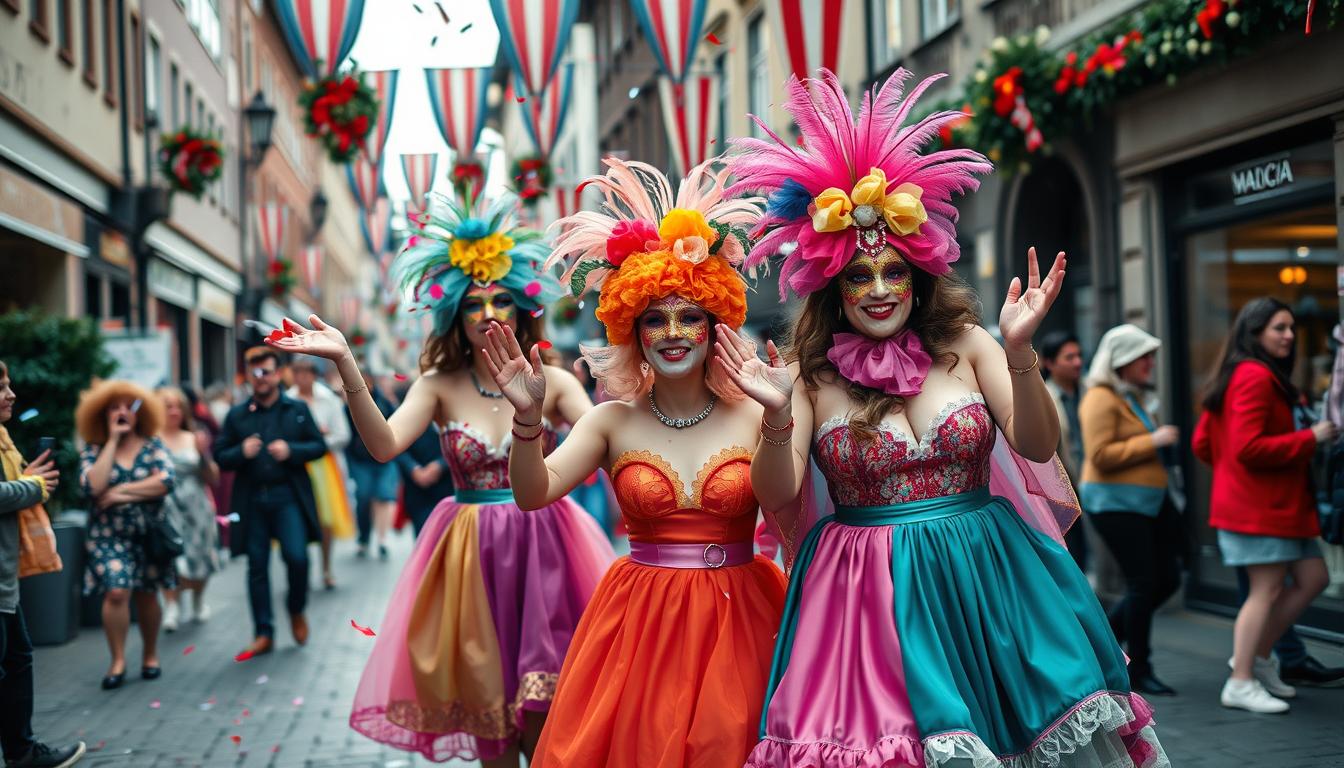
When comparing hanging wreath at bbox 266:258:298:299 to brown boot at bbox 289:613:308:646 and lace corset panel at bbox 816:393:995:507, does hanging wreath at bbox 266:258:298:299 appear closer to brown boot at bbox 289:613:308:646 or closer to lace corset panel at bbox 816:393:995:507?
brown boot at bbox 289:613:308:646

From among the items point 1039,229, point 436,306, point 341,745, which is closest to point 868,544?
point 436,306

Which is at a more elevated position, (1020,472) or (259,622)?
(1020,472)

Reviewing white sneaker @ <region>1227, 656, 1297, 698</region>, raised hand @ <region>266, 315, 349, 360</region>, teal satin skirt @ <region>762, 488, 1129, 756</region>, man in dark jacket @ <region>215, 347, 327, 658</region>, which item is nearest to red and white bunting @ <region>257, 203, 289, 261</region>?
man in dark jacket @ <region>215, 347, 327, 658</region>

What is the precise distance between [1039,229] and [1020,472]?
978cm

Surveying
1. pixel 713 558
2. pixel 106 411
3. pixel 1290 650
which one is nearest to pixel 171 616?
pixel 106 411

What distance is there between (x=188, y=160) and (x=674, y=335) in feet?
50.0

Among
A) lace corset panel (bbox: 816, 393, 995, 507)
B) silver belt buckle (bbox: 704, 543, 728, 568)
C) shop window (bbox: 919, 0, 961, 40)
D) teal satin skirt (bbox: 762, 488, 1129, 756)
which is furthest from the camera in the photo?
shop window (bbox: 919, 0, 961, 40)

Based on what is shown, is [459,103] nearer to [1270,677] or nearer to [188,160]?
[188,160]

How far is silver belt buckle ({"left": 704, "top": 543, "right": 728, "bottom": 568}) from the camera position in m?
3.93

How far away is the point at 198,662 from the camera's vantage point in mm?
8773

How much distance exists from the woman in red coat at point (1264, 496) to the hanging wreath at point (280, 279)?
27.1m

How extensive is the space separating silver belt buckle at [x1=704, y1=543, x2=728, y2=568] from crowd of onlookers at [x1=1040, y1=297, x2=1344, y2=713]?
346 cm

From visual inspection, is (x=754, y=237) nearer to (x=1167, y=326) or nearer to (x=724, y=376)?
(x=724, y=376)

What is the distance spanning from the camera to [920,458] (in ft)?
12.1
